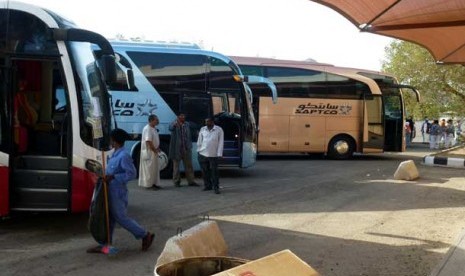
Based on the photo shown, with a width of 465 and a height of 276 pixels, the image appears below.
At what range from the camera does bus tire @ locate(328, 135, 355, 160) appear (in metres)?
21.4

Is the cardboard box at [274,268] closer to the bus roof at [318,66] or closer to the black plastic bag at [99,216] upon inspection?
the black plastic bag at [99,216]

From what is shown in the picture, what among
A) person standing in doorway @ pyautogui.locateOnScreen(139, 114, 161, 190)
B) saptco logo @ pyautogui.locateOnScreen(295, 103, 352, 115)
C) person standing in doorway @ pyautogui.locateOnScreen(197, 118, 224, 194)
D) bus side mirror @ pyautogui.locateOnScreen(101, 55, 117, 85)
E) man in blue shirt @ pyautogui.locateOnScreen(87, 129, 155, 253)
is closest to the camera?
man in blue shirt @ pyautogui.locateOnScreen(87, 129, 155, 253)

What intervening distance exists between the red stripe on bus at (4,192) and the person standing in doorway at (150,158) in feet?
16.1

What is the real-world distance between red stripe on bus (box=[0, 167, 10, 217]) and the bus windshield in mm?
1123

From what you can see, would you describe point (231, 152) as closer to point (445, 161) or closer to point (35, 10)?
point (35, 10)

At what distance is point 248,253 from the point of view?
271 inches

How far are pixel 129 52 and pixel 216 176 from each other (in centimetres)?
462

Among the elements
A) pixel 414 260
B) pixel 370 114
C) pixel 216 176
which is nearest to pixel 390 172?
pixel 370 114

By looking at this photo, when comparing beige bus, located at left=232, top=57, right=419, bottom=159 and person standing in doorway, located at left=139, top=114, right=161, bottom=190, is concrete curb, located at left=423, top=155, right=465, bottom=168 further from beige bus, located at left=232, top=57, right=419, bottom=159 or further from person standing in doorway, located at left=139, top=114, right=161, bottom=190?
person standing in doorway, located at left=139, top=114, right=161, bottom=190

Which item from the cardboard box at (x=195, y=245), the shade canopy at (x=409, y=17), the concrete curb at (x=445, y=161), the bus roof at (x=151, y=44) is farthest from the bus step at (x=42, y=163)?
the concrete curb at (x=445, y=161)

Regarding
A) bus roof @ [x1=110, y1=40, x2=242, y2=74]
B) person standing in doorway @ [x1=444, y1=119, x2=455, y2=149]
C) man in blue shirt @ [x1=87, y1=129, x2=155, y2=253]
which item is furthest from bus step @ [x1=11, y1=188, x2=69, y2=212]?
person standing in doorway @ [x1=444, y1=119, x2=455, y2=149]

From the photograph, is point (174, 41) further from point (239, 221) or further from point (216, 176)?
point (239, 221)

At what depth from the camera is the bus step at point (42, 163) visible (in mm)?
7570

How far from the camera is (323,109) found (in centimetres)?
2105
